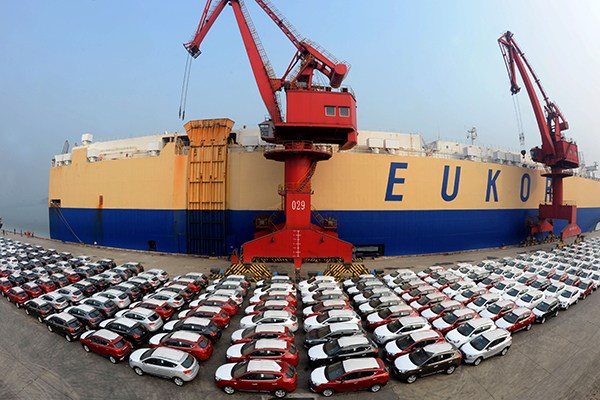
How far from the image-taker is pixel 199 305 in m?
16.7

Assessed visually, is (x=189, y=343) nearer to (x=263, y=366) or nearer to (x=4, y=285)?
(x=263, y=366)

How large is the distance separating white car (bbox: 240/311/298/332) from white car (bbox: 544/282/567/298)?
17166 mm

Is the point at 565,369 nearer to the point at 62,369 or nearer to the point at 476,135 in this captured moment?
the point at 62,369

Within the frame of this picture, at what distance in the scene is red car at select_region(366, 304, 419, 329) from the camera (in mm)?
15219

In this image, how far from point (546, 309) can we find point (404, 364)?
1133 centimetres

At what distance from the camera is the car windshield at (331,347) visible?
39.1 feet

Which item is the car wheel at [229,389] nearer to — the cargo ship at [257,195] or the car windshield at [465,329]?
the car windshield at [465,329]

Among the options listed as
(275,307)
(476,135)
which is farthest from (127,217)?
(476,135)

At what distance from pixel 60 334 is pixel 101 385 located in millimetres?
6367

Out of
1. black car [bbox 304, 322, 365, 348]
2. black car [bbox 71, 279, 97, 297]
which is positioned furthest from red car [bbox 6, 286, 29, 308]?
black car [bbox 304, 322, 365, 348]

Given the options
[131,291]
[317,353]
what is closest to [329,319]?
[317,353]

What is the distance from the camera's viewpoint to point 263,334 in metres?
13.3

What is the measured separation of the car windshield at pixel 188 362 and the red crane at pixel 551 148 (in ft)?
157

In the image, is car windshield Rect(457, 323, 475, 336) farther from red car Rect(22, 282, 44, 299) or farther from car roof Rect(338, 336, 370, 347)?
red car Rect(22, 282, 44, 299)
